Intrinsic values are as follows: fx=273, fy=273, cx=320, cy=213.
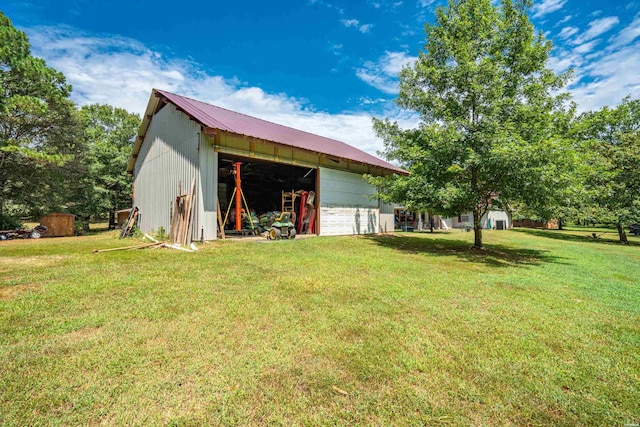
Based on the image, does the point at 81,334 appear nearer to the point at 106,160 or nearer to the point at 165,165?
the point at 165,165

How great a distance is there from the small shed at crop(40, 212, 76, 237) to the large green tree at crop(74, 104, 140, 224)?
4.74 m

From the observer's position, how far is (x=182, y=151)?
12.2 meters

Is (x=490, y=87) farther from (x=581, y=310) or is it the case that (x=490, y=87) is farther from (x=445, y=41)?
(x=581, y=310)

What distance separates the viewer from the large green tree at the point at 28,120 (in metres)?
15.3

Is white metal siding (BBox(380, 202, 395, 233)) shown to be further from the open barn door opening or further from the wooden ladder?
the wooden ladder

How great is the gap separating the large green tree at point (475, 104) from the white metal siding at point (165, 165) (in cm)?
854

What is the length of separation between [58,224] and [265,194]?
13379mm

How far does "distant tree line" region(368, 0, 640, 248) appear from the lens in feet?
28.8

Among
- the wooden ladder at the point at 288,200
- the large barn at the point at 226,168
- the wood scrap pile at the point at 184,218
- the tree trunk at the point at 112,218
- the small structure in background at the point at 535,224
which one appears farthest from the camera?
the small structure in background at the point at 535,224

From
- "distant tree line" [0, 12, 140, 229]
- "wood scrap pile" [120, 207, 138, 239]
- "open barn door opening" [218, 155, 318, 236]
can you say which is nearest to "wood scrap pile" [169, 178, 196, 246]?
"open barn door opening" [218, 155, 318, 236]

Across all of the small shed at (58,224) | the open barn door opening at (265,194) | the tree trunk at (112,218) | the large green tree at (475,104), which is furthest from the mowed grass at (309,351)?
the tree trunk at (112,218)

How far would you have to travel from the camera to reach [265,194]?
21.7 meters

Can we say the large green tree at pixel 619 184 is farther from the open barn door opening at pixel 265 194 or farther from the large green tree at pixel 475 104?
the open barn door opening at pixel 265 194

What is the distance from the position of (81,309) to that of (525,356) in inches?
216
